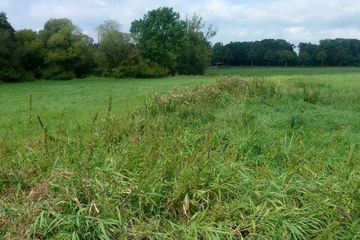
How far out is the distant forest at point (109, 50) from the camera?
114ft

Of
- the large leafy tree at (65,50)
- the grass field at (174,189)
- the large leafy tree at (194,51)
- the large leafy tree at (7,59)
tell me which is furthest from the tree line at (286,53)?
the grass field at (174,189)

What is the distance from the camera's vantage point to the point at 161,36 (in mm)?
45375

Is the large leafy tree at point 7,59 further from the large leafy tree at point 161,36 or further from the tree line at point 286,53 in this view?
the tree line at point 286,53

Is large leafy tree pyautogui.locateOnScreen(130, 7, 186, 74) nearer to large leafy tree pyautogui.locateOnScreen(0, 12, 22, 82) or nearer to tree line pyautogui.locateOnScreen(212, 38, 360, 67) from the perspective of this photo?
large leafy tree pyautogui.locateOnScreen(0, 12, 22, 82)

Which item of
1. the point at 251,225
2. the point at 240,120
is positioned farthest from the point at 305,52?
the point at 251,225

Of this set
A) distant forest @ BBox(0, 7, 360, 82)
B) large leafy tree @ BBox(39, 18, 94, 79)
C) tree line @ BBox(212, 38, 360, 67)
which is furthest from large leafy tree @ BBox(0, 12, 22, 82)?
tree line @ BBox(212, 38, 360, 67)

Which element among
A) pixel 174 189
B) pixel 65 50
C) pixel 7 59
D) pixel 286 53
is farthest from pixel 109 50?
pixel 286 53

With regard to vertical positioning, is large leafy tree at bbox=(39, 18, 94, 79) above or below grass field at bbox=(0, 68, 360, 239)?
above

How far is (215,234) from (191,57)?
157 ft

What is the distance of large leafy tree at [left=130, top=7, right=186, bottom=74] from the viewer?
1699 inches

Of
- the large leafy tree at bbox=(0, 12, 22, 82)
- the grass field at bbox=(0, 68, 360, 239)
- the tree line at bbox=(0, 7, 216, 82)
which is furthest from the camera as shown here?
the tree line at bbox=(0, 7, 216, 82)

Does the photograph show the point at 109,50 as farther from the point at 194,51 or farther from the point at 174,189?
the point at 174,189

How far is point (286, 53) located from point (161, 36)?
35.3 meters

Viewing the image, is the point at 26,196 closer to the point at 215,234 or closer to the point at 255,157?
the point at 215,234
